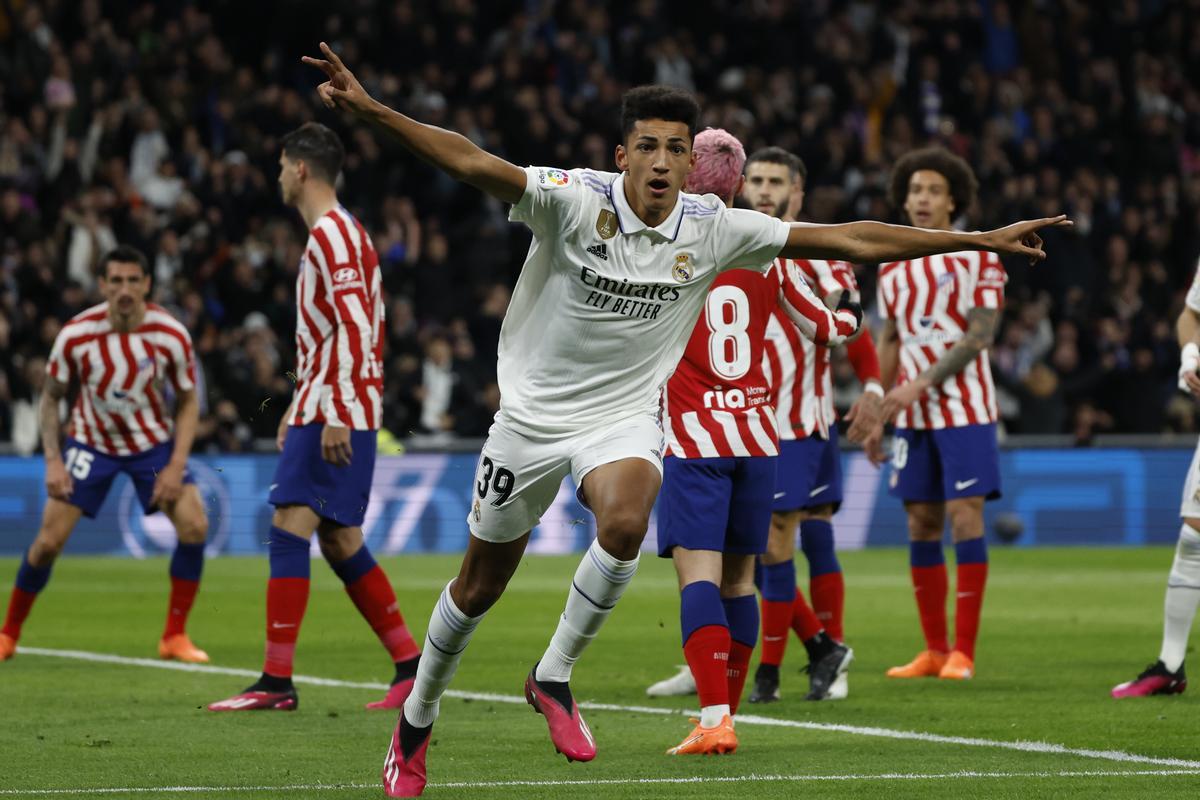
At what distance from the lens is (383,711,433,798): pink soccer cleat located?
19.2 ft

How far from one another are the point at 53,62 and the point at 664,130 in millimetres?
16540

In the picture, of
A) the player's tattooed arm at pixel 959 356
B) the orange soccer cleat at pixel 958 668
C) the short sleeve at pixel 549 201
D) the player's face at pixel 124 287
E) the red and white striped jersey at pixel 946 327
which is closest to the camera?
the short sleeve at pixel 549 201

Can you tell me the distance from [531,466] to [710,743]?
4.40 ft

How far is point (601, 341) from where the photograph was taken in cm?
608

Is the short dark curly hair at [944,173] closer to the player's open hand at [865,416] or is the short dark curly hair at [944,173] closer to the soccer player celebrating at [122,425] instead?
the player's open hand at [865,416]

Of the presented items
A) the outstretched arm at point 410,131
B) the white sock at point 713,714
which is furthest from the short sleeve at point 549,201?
the white sock at point 713,714

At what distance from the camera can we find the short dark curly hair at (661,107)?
6074 mm

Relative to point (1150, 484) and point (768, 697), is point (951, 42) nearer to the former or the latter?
point (1150, 484)

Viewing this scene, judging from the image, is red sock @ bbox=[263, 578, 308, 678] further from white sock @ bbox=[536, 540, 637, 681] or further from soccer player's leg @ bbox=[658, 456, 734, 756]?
white sock @ bbox=[536, 540, 637, 681]

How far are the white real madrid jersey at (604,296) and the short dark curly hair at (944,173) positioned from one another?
12.2 ft

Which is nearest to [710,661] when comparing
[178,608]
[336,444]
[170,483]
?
[336,444]

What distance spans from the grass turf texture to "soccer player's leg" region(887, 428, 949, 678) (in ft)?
1.31

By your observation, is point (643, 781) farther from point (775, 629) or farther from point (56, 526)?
point (56, 526)

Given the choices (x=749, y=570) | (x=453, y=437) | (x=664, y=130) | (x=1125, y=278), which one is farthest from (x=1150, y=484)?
(x=664, y=130)
